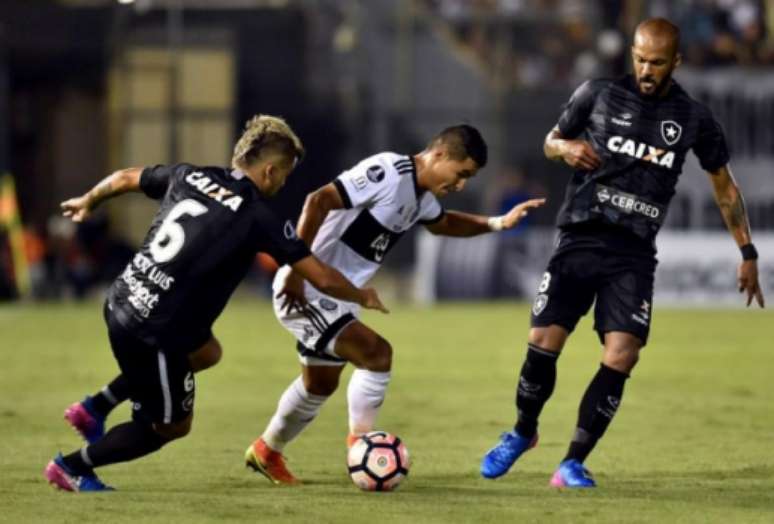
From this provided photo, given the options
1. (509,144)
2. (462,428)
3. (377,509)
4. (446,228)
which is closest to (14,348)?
(462,428)

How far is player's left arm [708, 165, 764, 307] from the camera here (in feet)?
29.0

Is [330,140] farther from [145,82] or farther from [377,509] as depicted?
[377,509]

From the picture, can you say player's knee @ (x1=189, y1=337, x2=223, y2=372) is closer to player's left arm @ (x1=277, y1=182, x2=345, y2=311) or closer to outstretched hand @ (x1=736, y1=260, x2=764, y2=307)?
player's left arm @ (x1=277, y1=182, x2=345, y2=311)

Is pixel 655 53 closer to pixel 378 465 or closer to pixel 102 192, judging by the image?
pixel 378 465

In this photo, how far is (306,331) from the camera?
8.54 metres

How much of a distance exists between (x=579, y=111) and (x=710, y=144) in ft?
2.15

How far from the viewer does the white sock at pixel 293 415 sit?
8.73 m

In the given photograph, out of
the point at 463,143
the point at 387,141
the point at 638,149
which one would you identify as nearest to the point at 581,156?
the point at 638,149

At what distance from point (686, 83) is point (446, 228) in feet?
57.8

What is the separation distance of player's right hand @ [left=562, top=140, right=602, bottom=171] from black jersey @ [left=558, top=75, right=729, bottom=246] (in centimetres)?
11

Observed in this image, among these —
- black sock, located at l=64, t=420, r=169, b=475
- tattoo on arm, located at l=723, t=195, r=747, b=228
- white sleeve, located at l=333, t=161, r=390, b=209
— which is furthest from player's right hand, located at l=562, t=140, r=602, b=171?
black sock, located at l=64, t=420, r=169, b=475

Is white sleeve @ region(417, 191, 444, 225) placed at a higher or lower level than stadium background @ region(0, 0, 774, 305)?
higher

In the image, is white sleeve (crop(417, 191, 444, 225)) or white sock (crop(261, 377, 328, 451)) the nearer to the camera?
white sock (crop(261, 377, 328, 451))

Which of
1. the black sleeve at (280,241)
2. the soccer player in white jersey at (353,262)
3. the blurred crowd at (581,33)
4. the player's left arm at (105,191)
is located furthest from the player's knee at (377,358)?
the blurred crowd at (581,33)
